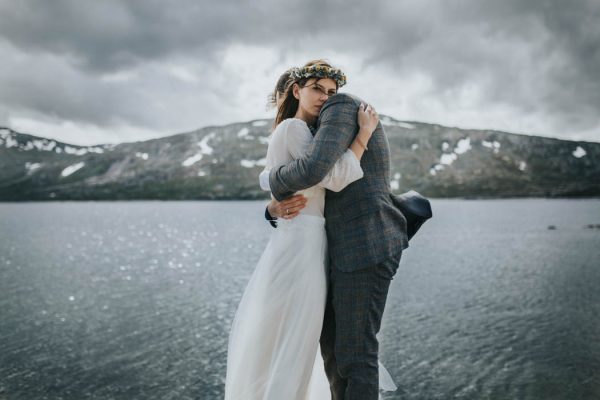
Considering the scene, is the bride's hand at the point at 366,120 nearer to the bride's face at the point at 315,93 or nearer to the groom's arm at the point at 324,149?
the groom's arm at the point at 324,149

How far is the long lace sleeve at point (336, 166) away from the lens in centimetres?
328

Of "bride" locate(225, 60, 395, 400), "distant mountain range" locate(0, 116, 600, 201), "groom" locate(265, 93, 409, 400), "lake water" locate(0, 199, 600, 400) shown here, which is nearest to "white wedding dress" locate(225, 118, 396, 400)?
"bride" locate(225, 60, 395, 400)

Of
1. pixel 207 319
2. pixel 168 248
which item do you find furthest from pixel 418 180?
pixel 207 319

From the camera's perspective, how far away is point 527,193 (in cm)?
14925

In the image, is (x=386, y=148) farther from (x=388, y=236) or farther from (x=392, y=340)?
(x=392, y=340)

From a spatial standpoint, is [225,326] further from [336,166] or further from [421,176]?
[421,176]

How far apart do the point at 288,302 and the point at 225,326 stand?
1078 cm

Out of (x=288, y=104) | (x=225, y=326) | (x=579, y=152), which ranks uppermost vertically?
Answer: (x=579, y=152)

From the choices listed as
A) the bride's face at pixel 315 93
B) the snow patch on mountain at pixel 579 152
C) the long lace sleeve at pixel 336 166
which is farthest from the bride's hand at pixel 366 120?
the snow patch on mountain at pixel 579 152

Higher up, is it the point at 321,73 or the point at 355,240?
the point at 321,73

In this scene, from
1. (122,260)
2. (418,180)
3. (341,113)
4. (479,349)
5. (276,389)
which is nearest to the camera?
(341,113)

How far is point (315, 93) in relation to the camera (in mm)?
3736

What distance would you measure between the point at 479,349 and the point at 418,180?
Result: 539 feet

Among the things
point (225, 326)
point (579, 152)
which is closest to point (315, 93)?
point (225, 326)
